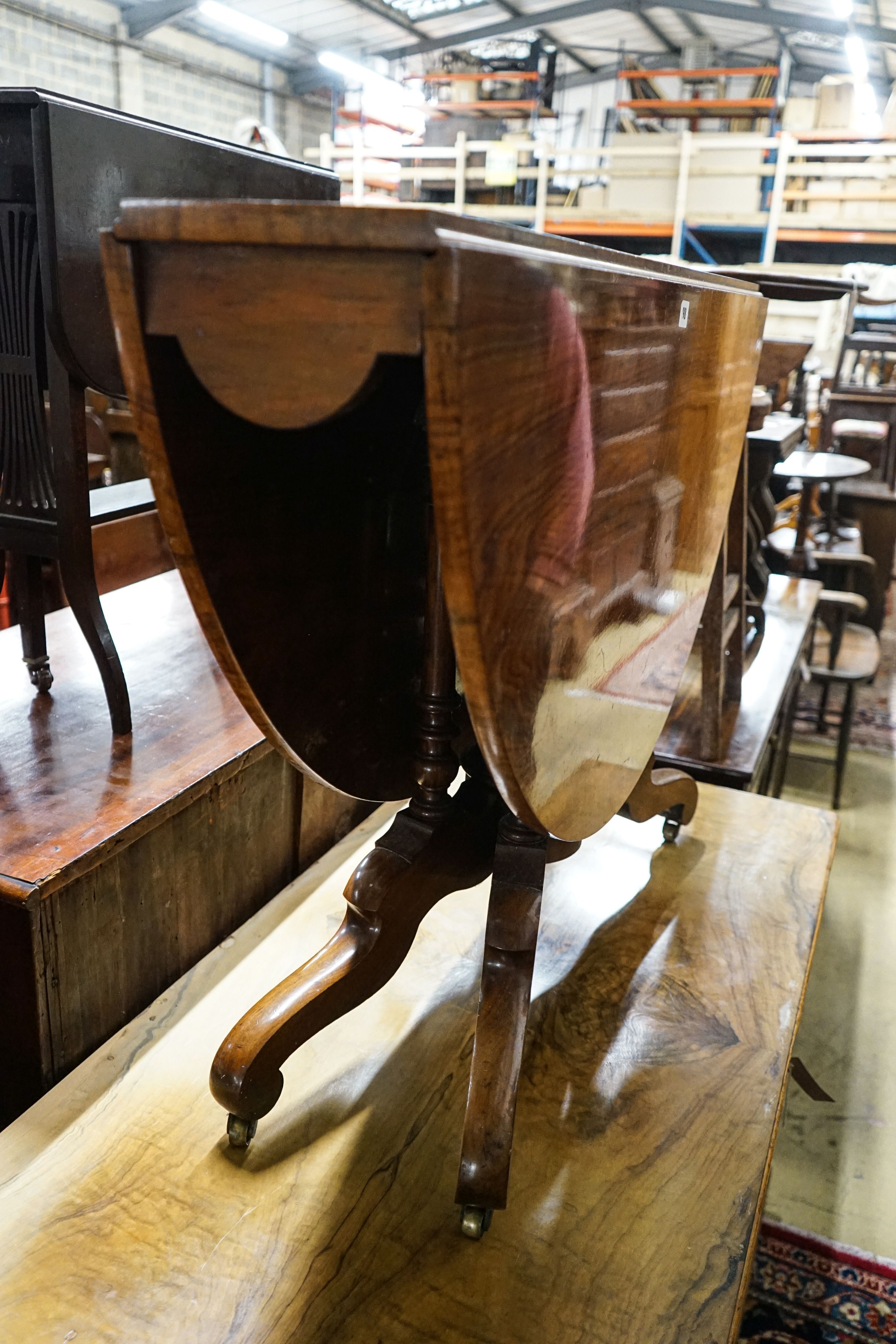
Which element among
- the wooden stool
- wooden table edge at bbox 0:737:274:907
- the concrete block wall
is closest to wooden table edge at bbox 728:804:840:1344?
wooden table edge at bbox 0:737:274:907

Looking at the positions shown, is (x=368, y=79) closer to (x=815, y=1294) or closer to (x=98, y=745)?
(x=98, y=745)

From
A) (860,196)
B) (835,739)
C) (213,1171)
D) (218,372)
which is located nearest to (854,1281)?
(213,1171)

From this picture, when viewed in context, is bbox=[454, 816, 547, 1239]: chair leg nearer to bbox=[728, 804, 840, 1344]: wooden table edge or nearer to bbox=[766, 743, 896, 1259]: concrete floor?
bbox=[728, 804, 840, 1344]: wooden table edge

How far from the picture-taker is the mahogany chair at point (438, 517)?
0.63 meters

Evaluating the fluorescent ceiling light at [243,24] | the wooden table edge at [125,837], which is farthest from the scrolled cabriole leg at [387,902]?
the fluorescent ceiling light at [243,24]

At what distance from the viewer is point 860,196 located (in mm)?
8695

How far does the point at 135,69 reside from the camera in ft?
29.5

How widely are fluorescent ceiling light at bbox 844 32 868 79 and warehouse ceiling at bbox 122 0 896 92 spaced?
11 cm

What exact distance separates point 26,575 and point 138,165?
0.63 meters

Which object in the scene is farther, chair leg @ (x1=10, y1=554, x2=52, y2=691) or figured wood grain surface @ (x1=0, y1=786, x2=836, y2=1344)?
chair leg @ (x1=10, y1=554, x2=52, y2=691)

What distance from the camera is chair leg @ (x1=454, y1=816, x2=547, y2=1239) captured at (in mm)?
911

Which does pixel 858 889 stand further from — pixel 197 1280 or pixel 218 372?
pixel 218 372

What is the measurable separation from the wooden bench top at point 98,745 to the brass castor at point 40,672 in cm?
2

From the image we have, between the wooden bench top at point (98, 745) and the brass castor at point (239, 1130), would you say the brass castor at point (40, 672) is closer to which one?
the wooden bench top at point (98, 745)
